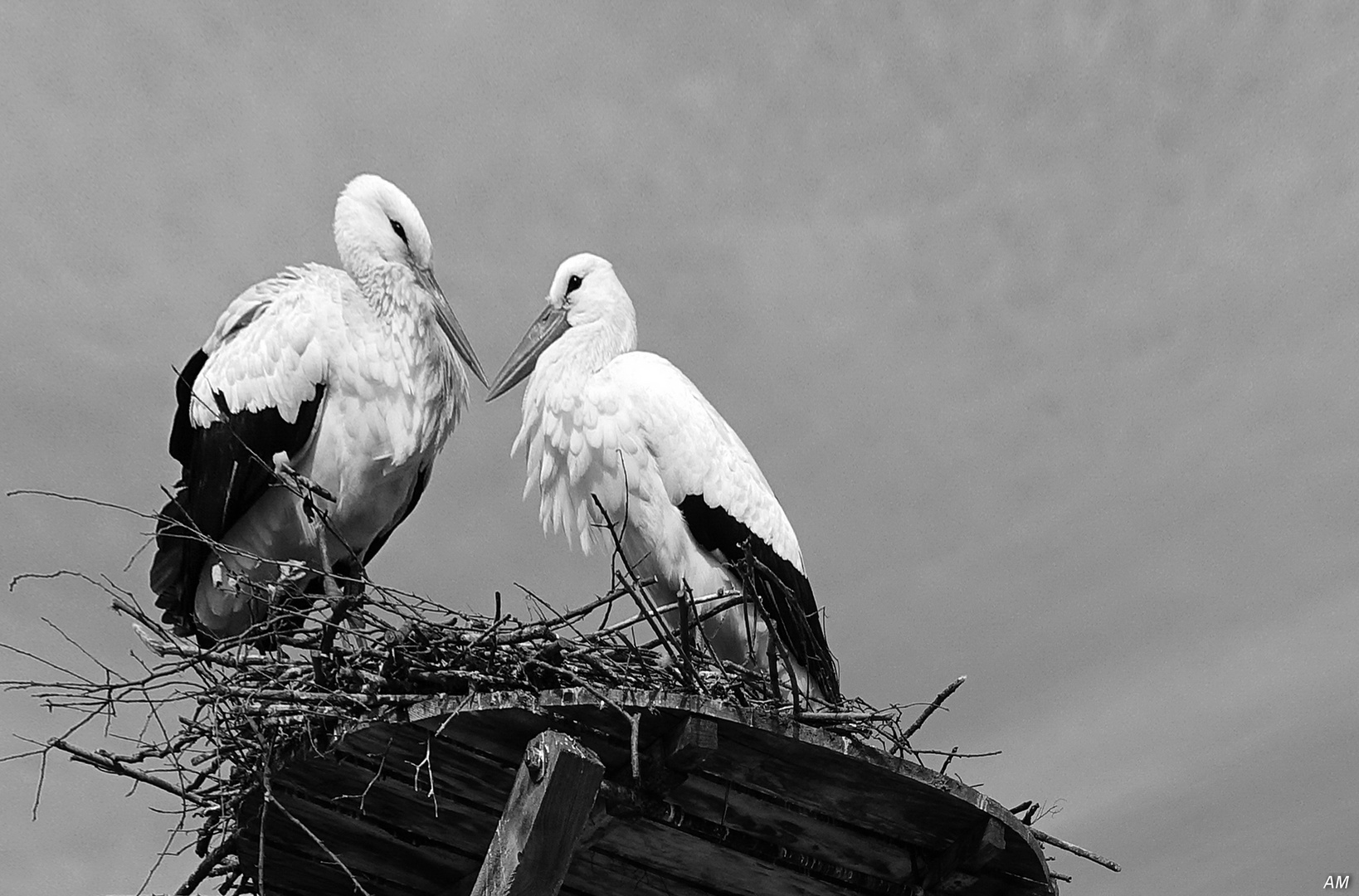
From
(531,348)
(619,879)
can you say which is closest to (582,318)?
(531,348)

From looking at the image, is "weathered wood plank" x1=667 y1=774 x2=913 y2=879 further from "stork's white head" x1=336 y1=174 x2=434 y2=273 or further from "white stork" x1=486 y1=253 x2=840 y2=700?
"stork's white head" x1=336 y1=174 x2=434 y2=273

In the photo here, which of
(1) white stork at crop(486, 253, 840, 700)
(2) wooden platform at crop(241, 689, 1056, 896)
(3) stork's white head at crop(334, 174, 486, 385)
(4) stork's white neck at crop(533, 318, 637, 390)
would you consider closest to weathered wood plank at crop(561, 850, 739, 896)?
(2) wooden platform at crop(241, 689, 1056, 896)

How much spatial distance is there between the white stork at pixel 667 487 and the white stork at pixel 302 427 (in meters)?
0.46

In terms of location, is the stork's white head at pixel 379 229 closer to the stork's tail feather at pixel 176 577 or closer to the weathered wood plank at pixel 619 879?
the stork's tail feather at pixel 176 577

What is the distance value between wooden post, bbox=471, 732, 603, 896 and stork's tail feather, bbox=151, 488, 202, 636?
8.99 feet

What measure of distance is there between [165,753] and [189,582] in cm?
215

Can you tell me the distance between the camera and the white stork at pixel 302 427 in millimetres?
5176

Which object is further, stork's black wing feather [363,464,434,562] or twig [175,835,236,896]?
stork's black wing feather [363,464,434,562]

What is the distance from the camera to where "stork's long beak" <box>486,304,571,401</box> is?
6.09 m

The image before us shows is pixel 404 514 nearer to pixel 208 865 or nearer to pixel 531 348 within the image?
pixel 531 348

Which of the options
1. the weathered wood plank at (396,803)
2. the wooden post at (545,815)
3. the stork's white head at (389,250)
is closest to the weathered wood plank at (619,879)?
the weathered wood plank at (396,803)

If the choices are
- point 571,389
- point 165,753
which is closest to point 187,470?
point 571,389

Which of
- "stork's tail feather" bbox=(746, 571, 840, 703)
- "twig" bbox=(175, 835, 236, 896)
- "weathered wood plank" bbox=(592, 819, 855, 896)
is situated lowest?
"twig" bbox=(175, 835, 236, 896)

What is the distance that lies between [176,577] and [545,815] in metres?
2.99
